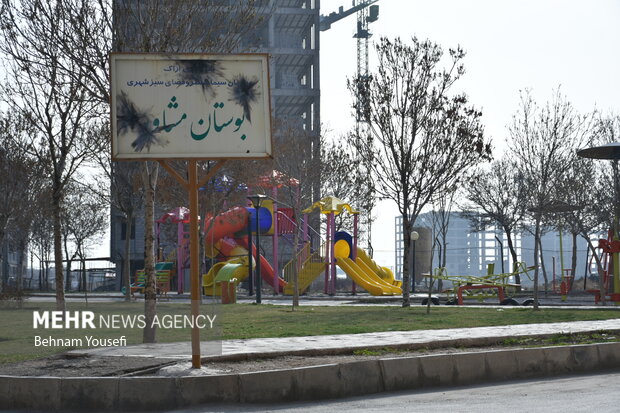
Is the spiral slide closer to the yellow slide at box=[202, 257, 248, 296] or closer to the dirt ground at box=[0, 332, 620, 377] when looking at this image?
the yellow slide at box=[202, 257, 248, 296]

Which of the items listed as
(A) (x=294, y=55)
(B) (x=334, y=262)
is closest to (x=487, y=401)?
(B) (x=334, y=262)

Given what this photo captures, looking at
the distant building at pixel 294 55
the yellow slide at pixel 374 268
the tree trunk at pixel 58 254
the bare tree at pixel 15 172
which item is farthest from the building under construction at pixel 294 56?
the tree trunk at pixel 58 254

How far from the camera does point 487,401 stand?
30.9 ft

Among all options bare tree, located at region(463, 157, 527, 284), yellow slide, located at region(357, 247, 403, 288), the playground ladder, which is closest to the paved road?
the playground ladder

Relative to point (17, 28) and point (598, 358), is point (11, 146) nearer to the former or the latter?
point (17, 28)

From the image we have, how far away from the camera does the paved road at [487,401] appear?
882 cm

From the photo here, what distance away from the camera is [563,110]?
34312 millimetres

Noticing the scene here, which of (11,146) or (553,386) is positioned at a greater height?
(11,146)

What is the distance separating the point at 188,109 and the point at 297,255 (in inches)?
1195

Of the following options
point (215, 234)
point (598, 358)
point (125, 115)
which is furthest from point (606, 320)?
point (215, 234)

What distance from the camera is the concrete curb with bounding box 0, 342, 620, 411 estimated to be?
940 centimetres

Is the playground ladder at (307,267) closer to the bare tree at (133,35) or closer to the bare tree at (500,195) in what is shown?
the bare tree at (500,195)

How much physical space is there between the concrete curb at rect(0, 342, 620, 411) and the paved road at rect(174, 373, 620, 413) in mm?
205

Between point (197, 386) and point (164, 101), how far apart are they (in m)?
3.07
